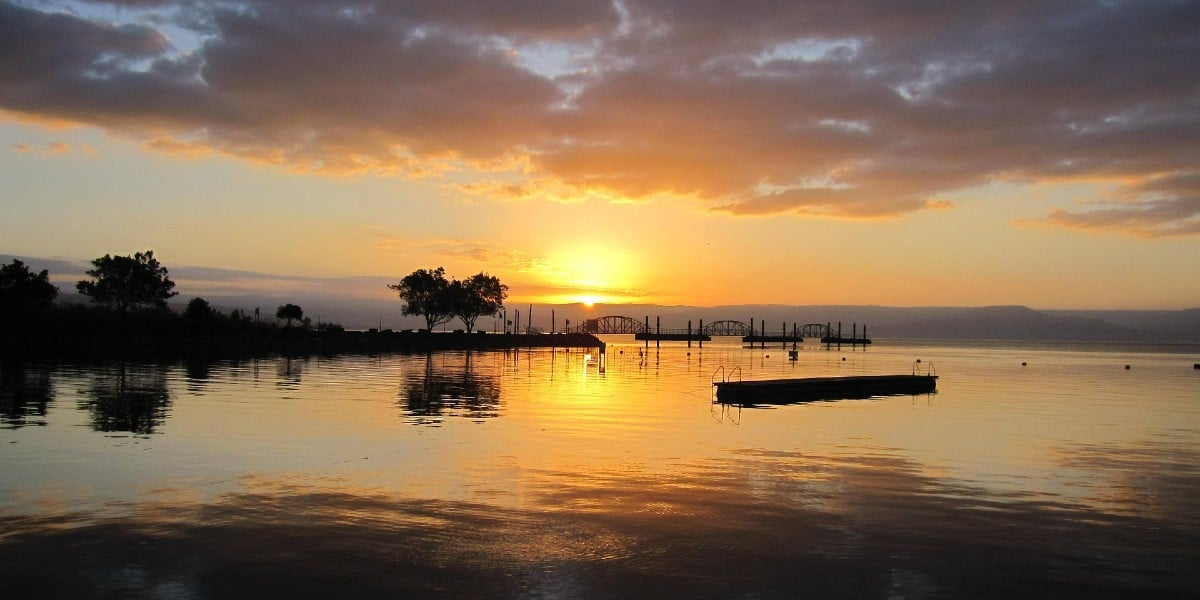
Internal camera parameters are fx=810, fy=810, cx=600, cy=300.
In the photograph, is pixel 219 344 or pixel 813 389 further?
pixel 219 344

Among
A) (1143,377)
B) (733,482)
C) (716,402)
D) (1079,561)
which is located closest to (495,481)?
(733,482)

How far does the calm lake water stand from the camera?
12.1 m

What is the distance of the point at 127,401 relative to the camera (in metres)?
35.1

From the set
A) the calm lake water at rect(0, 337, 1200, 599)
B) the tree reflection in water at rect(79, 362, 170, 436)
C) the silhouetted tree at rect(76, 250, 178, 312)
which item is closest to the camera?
the calm lake water at rect(0, 337, 1200, 599)

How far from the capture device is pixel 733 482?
67.2ft

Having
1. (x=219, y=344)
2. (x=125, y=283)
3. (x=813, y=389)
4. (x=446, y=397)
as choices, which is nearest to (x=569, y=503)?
(x=446, y=397)

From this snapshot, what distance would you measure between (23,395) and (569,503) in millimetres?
31277

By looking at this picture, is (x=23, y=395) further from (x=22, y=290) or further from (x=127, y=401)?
(x=22, y=290)

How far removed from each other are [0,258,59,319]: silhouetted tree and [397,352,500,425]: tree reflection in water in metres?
52.5

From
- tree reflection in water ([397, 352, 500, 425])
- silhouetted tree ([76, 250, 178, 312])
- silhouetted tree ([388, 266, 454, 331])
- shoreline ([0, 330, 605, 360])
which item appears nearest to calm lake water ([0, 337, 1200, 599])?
tree reflection in water ([397, 352, 500, 425])

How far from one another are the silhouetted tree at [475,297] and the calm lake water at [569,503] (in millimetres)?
141896

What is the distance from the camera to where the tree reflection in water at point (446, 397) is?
34.2m

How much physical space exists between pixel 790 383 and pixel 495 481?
35410 millimetres

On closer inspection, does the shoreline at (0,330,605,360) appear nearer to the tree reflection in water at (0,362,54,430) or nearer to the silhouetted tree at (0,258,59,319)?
the silhouetted tree at (0,258,59,319)
